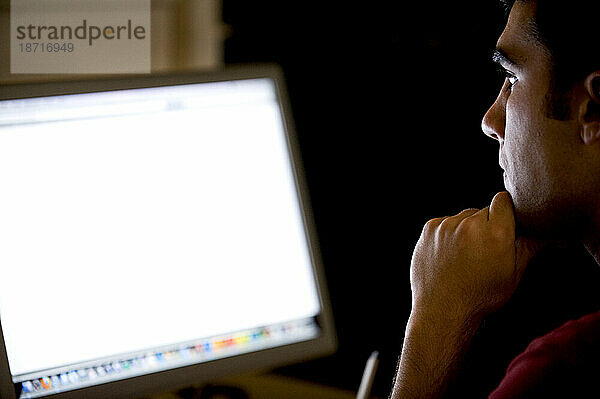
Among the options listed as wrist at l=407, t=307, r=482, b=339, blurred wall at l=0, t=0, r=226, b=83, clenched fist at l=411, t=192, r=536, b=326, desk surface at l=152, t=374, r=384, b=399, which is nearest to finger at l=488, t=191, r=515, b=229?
clenched fist at l=411, t=192, r=536, b=326

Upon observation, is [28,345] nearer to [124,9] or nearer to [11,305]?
[11,305]

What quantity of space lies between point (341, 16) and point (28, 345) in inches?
27.4

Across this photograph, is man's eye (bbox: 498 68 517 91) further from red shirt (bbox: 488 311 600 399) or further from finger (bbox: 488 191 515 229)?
red shirt (bbox: 488 311 600 399)

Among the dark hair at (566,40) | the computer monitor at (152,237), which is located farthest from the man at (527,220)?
the computer monitor at (152,237)

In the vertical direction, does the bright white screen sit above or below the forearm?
above

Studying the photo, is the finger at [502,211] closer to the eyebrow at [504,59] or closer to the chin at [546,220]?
the chin at [546,220]

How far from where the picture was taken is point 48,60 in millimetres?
1258

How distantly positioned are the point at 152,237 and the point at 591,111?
504 millimetres

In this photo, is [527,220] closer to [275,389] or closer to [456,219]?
[456,219]

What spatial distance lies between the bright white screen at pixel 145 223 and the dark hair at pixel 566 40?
13.6 inches

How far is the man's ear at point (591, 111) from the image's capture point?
0.73 metres

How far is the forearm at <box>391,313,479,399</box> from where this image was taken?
846mm

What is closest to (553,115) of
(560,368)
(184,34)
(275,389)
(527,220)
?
(527,220)

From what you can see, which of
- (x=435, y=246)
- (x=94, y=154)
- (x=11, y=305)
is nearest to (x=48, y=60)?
(x=94, y=154)
